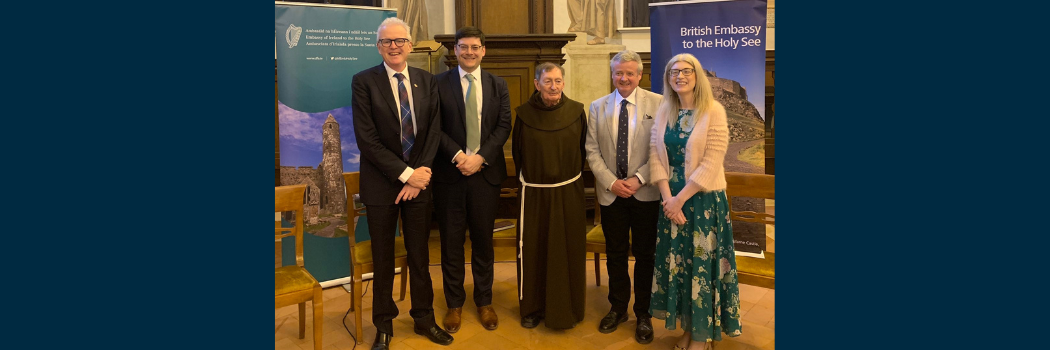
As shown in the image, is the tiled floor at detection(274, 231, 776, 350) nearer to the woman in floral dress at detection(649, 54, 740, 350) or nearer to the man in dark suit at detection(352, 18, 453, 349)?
the man in dark suit at detection(352, 18, 453, 349)

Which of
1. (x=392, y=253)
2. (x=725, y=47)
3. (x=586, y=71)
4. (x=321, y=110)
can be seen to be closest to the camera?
(x=392, y=253)

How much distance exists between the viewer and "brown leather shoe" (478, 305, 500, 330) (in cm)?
333

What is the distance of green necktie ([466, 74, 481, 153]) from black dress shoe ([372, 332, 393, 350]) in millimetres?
1045

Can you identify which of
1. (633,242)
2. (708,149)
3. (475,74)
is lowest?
(633,242)

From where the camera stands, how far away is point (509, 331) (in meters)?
3.30

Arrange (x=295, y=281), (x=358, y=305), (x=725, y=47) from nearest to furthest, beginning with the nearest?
(x=295, y=281) → (x=358, y=305) → (x=725, y=47)

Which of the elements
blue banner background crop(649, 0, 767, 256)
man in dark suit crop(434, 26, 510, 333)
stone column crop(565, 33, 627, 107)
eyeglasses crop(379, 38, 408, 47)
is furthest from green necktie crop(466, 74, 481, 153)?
stone column crop(565, 33, 627, 107)

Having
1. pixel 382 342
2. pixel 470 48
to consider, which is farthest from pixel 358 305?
pixel 470 48

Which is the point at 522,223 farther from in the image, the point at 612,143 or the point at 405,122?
the point at 405,122

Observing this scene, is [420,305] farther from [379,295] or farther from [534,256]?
[534,256]

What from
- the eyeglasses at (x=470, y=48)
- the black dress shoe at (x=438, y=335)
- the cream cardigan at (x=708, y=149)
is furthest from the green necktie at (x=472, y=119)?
the cream cardigan at (x=708, y=149)

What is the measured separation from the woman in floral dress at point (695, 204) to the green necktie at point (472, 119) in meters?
0.91

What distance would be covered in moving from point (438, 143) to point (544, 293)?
102 cm

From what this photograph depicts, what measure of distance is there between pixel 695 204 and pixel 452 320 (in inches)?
57.6
